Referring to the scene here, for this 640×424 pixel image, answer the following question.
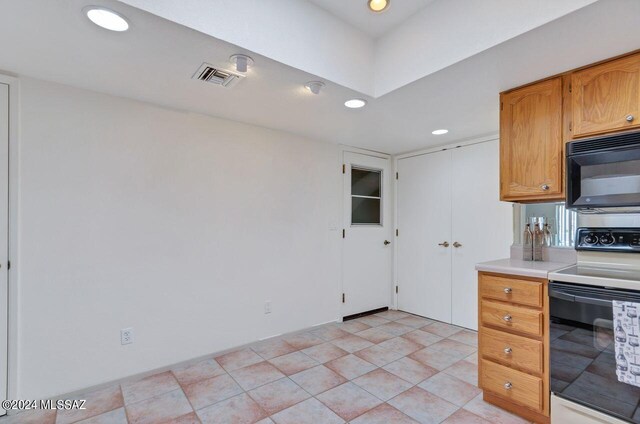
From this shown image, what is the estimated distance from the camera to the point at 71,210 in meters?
2.21

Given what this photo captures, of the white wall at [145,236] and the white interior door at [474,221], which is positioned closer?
the white wall at [145,236]

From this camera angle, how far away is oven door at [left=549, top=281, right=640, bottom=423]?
1.56 m

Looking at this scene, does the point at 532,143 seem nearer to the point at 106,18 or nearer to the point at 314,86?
the point at 314,86

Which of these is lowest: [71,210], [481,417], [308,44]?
[481,417]

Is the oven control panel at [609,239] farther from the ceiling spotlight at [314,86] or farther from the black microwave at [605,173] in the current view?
the ceiling spotlight at [314,86]

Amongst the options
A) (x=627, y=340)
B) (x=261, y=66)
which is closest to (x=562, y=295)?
(x=627, y=340)

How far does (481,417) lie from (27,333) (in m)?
2.95

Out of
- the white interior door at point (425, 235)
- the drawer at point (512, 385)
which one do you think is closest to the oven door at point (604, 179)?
the drawer at point (512, 385)

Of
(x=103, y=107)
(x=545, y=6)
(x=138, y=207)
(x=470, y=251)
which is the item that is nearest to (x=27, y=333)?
(x=138, y=207)

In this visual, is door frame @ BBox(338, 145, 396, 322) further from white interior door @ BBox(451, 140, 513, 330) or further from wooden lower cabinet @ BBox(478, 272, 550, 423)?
wooden lower cabinet @ BBox(478, 272, 550, 423)

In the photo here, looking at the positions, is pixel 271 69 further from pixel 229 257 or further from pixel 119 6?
pixel 229 257

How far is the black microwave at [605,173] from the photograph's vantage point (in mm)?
1685

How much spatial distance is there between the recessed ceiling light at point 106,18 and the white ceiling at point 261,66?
4 centimetres

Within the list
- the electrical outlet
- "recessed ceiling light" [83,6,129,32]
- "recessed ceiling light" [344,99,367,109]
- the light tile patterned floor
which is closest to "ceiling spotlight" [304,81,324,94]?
"recessed ceiling light" [344,99,367,109]
